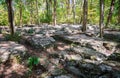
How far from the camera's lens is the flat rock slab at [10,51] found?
10092 mm

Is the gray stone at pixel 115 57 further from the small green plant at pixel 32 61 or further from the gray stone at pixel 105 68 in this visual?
the small green plant at pixel 32 61

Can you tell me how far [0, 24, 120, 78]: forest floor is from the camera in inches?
371

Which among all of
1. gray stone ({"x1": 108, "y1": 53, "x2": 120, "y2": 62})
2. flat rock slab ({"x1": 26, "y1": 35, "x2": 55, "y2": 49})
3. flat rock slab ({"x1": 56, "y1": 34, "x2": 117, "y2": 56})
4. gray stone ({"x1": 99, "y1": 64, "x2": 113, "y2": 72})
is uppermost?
flat rock slab ({"x1": 26, "y1": 35, "x2": 55, "y2": 49})

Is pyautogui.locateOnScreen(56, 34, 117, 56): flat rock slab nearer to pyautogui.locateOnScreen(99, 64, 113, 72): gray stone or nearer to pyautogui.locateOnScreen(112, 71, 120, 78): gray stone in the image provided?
pyautogui.locateOnScreen(99, 64, 113, 72): gray stone

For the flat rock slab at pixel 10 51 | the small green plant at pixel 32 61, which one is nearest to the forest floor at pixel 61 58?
the flat rock slab at pixel 10 51

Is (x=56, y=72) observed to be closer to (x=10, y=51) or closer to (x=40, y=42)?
(x=10, y=51)

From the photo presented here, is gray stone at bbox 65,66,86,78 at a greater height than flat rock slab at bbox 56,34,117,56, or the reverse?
flat rock slab at bbox 56,34,117,56

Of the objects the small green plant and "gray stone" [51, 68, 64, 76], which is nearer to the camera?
"gray stone" [51, 68, 64, 76]

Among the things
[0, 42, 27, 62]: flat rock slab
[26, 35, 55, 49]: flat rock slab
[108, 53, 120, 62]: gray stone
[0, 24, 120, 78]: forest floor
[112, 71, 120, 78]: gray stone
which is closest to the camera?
[112, 71, 120, 78]: gray stone

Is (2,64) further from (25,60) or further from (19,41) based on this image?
(19,41)

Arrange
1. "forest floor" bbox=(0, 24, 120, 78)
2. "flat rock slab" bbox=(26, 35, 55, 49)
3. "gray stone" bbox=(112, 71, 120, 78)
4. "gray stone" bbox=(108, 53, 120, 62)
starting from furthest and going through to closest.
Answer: "flat rock slab" bbox=(26, 35, 55, 49) < "gray stone" bbox=(108, 53, 120, 62) < "forest floor" bbox=(0, 24, 120, 78) < "gray stone" bbox=(112, 71, 120, 78)

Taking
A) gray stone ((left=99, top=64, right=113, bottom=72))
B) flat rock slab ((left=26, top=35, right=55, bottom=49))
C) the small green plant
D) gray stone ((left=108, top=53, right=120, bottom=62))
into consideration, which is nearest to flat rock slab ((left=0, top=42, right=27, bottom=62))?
the small green plant

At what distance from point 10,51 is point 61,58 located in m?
3.12

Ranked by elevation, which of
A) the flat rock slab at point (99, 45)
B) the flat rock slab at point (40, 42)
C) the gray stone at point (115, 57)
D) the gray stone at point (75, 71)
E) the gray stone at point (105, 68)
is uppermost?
the flat rock slab at point (40, 42)
